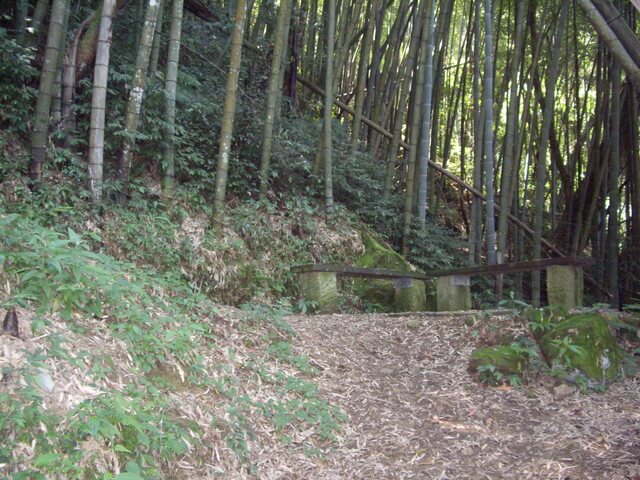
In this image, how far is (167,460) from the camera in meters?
2.00

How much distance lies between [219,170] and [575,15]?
6332 millimetres

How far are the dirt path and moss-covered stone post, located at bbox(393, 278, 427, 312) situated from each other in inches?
59.1

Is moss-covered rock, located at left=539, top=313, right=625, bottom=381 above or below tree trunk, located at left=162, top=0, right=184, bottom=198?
below

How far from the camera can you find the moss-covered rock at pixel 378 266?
5.88 meters

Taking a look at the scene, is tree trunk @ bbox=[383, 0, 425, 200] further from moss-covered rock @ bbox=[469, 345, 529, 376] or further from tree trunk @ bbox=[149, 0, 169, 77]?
moss-covered rock @ bbox=[469, 345, 529, 376]

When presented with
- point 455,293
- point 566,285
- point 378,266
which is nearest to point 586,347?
point 566,285

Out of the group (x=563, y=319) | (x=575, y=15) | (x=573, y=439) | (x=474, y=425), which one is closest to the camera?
(x=573, y=439)

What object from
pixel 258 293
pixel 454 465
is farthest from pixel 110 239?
pixel 454 465

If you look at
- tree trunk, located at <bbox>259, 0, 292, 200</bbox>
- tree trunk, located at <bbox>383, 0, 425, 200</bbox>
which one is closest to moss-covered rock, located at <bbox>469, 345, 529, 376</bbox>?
tree trunk, located at <bbox>259, 0, 292, 200</bbox>

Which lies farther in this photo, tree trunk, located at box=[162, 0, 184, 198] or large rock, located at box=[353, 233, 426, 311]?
large rock, located at box=[353, 233, 426, 311]

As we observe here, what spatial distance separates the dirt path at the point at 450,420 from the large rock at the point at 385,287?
153 cm

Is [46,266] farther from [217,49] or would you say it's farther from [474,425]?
[217,49]

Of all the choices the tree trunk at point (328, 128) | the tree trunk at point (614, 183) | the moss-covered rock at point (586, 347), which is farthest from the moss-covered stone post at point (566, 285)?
the tree trunk at point (614, 183)

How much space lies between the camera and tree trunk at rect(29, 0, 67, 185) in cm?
437
